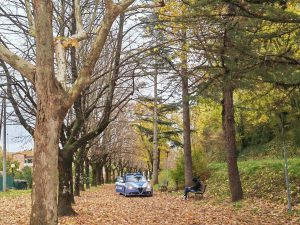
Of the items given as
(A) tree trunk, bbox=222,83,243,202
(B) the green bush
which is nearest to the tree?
(A) tree trunk, bbox=222,83,243,202

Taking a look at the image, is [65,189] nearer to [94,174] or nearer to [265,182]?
[265,182]

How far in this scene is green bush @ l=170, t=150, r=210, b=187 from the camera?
25.0m

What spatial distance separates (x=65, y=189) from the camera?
13812mm

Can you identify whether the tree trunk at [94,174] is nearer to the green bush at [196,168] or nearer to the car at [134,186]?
the car at [134,186]

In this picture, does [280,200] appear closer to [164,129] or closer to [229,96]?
[229,96]

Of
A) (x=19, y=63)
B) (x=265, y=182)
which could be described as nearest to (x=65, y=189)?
(x=19, y=63)

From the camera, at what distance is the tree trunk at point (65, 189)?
44.0 ft

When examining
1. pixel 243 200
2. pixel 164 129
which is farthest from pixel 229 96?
pixel 164 129

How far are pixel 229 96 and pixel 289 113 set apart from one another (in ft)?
15.6

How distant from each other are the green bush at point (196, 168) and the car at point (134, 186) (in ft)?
6.07

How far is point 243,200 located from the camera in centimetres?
1584

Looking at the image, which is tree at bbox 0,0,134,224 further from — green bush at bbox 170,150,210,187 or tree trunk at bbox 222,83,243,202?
→ green bush at bbox 170,150,210,187

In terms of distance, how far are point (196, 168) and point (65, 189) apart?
41.1 ft

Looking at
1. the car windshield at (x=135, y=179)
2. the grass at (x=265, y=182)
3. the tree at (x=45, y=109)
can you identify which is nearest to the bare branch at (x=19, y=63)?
the tree at (x=45, y=109)
